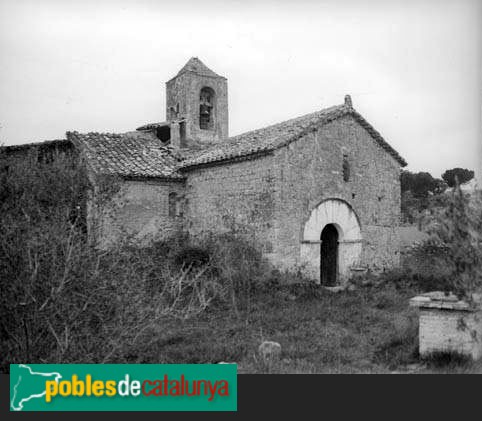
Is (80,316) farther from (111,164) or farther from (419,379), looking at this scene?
(111,164)

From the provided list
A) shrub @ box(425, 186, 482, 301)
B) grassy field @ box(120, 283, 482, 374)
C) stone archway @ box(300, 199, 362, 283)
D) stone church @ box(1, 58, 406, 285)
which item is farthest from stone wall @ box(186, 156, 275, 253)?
shrub @ box(425, 186, 482, 301)

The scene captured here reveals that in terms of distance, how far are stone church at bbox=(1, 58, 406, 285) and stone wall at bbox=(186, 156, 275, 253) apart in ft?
0.09

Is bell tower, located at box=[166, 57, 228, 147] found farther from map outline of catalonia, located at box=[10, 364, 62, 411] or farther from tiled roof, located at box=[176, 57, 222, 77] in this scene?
map outline of catalonia, located at box=[10, 364, 62, 411]

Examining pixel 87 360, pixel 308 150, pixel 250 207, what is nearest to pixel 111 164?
pixel 250 207

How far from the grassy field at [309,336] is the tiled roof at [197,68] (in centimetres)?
952

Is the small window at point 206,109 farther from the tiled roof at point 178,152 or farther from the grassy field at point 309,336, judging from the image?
the grassy field at point 309,336

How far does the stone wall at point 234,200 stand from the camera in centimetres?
1351

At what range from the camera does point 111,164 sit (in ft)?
50.1

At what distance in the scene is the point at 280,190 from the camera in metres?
13.3

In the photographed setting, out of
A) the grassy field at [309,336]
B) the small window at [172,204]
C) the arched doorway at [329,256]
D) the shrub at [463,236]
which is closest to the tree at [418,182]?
the arched doorway at [329,256]

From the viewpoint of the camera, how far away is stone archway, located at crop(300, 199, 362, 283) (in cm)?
1394

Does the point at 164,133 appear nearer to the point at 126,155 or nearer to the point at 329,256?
the point at 126,155

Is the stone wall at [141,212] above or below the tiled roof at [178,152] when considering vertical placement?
below

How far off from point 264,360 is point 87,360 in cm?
291
